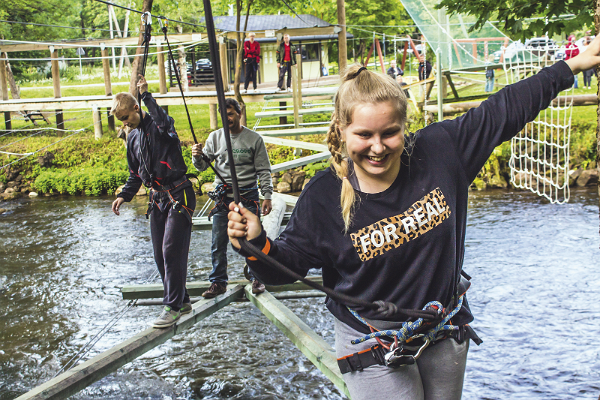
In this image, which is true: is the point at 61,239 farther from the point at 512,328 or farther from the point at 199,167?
the point at 512,328

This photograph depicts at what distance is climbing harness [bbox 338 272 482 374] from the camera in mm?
1790

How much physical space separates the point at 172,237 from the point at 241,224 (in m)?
2.48

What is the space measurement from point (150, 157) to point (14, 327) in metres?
3.36

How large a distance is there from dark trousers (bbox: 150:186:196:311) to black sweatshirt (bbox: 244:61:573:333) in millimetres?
2336

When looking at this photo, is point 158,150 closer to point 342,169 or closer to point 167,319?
point 167,319

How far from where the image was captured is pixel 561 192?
11.3 m

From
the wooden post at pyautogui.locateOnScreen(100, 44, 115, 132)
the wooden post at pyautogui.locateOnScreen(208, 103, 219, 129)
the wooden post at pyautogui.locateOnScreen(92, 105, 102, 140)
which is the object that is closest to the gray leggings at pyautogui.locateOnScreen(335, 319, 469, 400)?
the wooden post at pyautogui.locateOnScreen(100, 44, 115, 132)

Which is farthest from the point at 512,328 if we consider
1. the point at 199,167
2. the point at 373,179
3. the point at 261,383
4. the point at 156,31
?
the point at 156,31

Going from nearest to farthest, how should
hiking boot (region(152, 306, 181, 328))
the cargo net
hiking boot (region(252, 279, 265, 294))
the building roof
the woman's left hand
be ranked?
1. the woman's left hand
2. hiking boot (region(152, 306, 181, 328))
3. hiking boot (region(252, 279, 265, 294))
4. the cargo net
5. the building roof

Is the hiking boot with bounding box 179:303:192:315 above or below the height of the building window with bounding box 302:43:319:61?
below

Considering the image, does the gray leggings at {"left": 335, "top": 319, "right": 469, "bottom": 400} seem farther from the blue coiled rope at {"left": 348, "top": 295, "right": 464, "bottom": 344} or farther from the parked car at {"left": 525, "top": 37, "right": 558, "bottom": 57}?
the parked car at {"left": 525, "top": 37, "right": 558, "bottom": 57}

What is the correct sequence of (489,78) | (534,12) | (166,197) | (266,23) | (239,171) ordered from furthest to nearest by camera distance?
(266,23) → (489,78) → (239,171) → (166,197) → (534,12)

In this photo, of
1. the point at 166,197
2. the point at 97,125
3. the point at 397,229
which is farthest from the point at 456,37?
the point at 397,229

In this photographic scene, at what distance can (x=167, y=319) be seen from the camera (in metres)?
4.29
